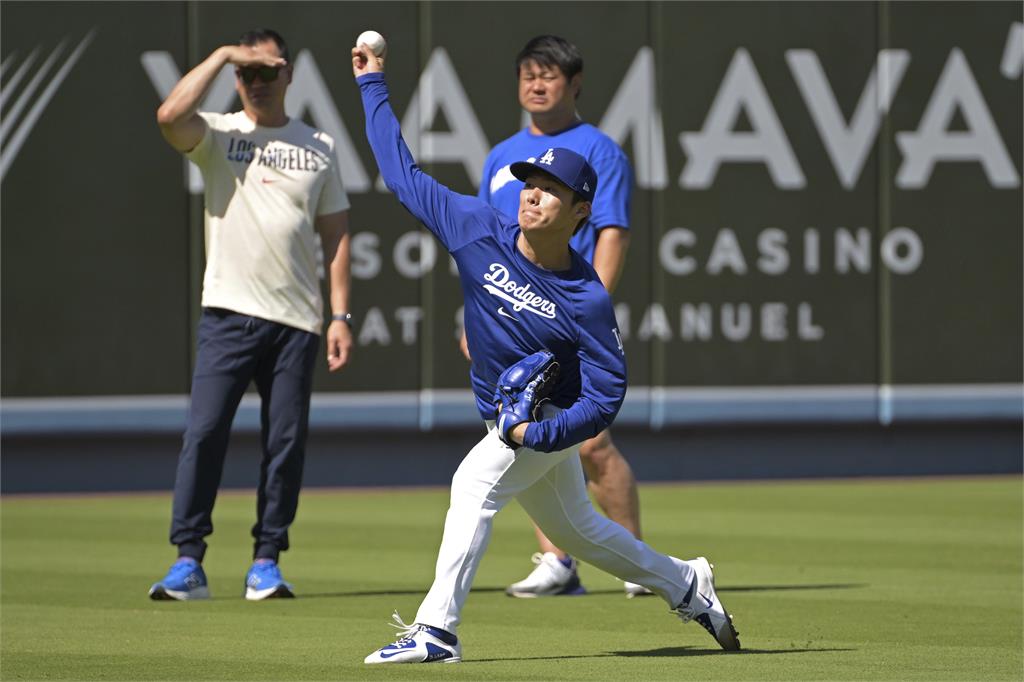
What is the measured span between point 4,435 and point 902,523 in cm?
685

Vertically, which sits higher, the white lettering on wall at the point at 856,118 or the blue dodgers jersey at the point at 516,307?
the white lettering on wall at the point at 856,118

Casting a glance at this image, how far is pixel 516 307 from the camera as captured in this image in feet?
21.1

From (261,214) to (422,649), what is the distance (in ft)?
10.2

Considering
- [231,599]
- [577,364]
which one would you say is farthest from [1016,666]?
[231,599]

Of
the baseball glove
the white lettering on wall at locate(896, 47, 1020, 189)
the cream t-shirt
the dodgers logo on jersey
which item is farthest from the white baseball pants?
the white lettering on wall at locate(896, 47, 1020, 189)

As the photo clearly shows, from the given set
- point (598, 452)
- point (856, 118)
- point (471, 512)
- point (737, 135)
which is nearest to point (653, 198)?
point (737, 135)

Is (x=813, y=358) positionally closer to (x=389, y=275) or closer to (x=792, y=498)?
(x=792, y=498)

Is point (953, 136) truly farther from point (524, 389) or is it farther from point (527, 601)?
point (524, 389)

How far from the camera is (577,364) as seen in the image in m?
6.54

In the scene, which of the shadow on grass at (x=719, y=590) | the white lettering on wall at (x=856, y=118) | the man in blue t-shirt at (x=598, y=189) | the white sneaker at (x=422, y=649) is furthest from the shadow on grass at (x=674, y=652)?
the white lettering on wall at (x=856, y=118)

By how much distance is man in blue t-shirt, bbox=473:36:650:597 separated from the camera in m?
8.45

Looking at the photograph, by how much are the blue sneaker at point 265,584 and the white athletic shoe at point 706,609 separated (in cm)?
231

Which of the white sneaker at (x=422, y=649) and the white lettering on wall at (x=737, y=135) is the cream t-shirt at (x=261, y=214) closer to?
the white sneaker at (x=422, y=649)

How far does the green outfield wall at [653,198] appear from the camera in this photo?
47.1ft
